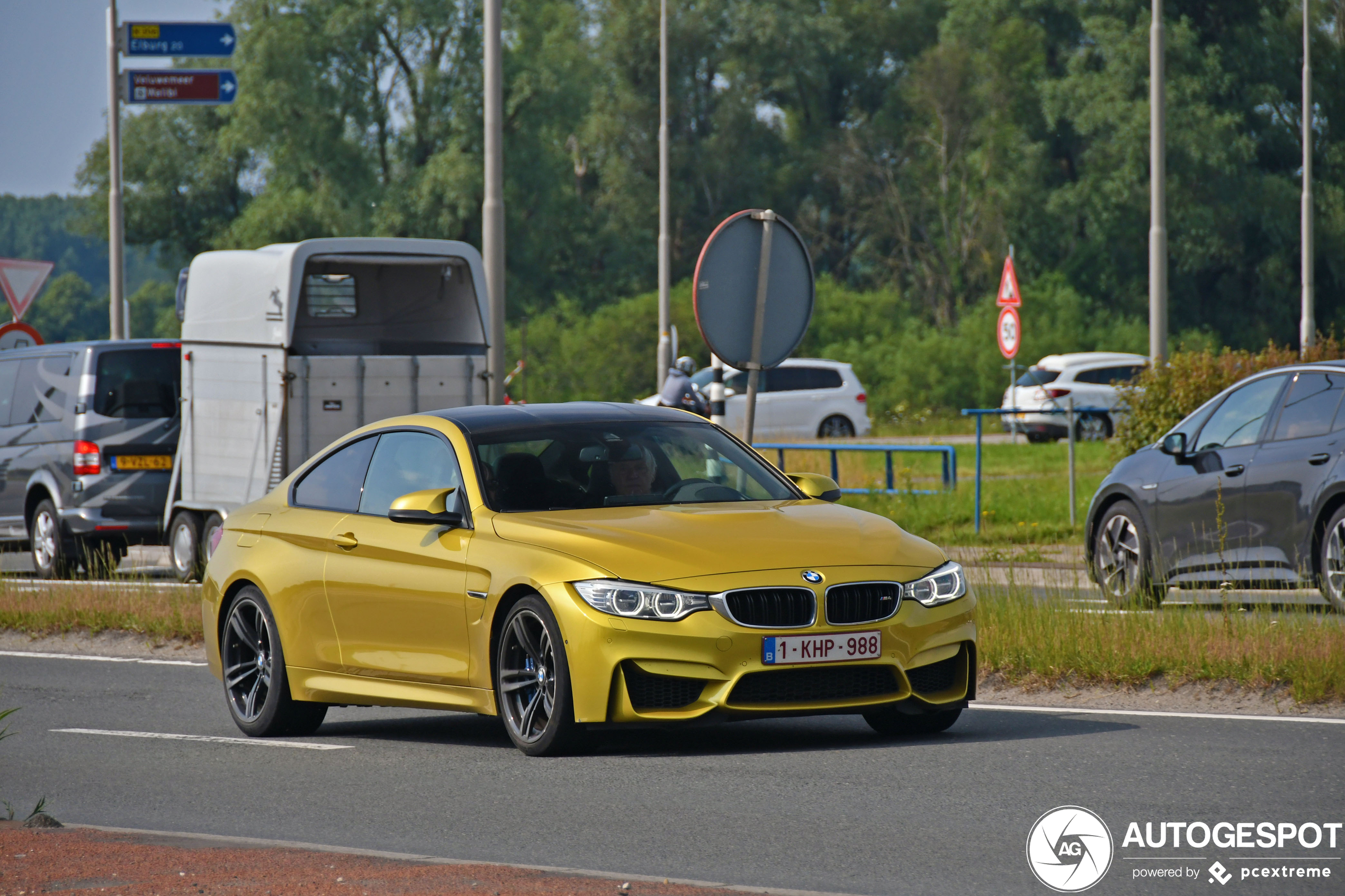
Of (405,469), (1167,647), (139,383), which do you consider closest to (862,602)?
(405,469)

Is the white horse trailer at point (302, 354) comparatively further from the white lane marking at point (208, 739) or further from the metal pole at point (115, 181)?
the metal pole at point (115, 181)

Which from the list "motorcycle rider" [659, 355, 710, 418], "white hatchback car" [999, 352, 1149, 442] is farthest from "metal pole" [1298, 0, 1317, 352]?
"motorcycle rider" [659, 355, 710, 418]

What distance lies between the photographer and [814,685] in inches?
308

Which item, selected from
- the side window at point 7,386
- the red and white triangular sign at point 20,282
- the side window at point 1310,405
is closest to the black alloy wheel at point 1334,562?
the side window at point 1310,405

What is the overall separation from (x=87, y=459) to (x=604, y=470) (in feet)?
37.8

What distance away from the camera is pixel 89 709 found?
35.1ft

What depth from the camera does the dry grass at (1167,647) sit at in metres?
9.58

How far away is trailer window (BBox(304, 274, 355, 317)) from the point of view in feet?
60.6

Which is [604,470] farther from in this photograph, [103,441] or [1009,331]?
[1009,331]

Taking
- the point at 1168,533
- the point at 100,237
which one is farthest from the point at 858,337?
the point at 1168,533

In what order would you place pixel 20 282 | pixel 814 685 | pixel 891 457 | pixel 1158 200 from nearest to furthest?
pixel 814 685, pixel 891 457, pixel 20 282, pixel 1158 200

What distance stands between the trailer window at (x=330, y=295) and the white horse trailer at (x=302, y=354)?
0.01 meters

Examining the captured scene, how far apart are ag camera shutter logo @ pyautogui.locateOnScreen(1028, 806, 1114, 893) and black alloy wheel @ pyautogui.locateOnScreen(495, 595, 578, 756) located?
2048 mm

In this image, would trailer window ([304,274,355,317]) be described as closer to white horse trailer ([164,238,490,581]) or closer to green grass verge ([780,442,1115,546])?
white horse trailer ([164,238,490,581])
